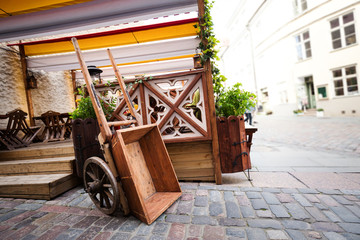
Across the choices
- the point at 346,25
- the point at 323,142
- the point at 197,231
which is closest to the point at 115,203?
the point at 197,231

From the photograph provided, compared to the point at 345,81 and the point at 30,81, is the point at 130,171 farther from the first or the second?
the point at 345,81

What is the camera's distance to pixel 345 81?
38.5 feet

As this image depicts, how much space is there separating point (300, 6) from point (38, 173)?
1821 cm

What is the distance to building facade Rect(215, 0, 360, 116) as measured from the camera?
11.3m

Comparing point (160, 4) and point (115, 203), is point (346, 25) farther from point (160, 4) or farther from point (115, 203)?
point (115, 203)

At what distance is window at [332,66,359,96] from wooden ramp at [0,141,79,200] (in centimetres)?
1552

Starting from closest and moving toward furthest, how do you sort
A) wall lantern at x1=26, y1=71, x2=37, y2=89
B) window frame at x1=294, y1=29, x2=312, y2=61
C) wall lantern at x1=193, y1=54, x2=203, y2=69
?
wall lantern at x1=193, y1=54, x2=203, y2=69, wall lantern at x1=26, y1=71, x2=37, y2=89, window frame at x1=294, y1=29, x2=312, y2=61

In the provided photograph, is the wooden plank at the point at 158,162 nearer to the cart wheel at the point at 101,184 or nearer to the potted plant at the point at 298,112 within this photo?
the cart wheel at the point at 101,184

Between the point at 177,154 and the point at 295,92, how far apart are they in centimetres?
1561

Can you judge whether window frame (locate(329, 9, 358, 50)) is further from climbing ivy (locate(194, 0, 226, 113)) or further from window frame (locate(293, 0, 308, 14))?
climbing ivy (locate(194, 0, 226, 113))

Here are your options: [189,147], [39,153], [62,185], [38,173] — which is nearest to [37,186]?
[62,185]

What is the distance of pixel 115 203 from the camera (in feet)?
6.50

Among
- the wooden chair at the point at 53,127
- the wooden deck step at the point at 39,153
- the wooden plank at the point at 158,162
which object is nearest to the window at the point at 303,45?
the wooden plank at the point at 158,162

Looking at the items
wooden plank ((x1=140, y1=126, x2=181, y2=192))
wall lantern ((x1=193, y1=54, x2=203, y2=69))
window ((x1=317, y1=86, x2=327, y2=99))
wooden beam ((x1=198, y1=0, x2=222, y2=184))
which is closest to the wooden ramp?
wooden plank ((x1=140, y1=126, x2=181, y2=192))
